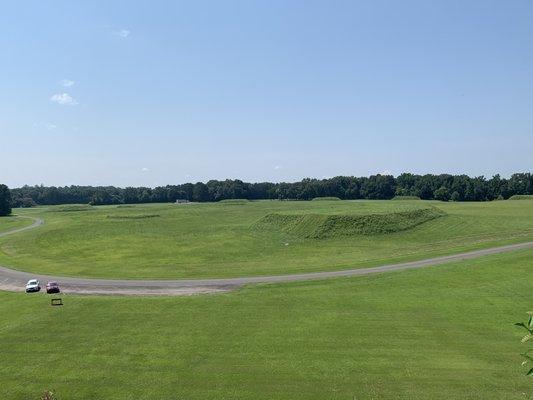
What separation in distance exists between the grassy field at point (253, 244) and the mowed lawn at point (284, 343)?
47.8 ft

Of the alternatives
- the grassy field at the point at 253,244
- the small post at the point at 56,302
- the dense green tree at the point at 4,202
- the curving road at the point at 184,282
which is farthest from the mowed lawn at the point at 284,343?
the dense green tree at the point at 4,202

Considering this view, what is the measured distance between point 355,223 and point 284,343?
60973 mm

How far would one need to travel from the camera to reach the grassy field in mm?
64750

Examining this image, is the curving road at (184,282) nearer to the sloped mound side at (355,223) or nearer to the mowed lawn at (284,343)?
the mowed lawn at (284,343)

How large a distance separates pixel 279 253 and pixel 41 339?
4539 cm

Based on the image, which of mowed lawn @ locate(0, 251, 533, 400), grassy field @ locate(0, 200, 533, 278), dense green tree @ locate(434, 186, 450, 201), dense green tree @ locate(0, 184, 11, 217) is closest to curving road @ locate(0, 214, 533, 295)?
grassy field @ locate(0, 200, 533, 278)

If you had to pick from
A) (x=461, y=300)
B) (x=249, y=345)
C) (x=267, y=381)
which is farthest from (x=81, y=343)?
(x=461, y=300)

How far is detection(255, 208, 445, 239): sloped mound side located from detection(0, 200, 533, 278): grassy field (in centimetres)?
36

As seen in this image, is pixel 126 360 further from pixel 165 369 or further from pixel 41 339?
pixel 41 339

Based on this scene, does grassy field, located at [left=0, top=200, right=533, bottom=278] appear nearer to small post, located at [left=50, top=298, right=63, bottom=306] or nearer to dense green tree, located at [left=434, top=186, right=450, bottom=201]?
small post, located at [left=50, top=298, right=63, bottom=306]

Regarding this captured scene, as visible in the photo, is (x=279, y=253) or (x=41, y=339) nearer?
(x=41, y=339)

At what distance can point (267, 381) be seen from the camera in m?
27.0

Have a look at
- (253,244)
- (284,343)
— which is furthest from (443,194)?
(284,343)

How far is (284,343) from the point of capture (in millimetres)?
32719
